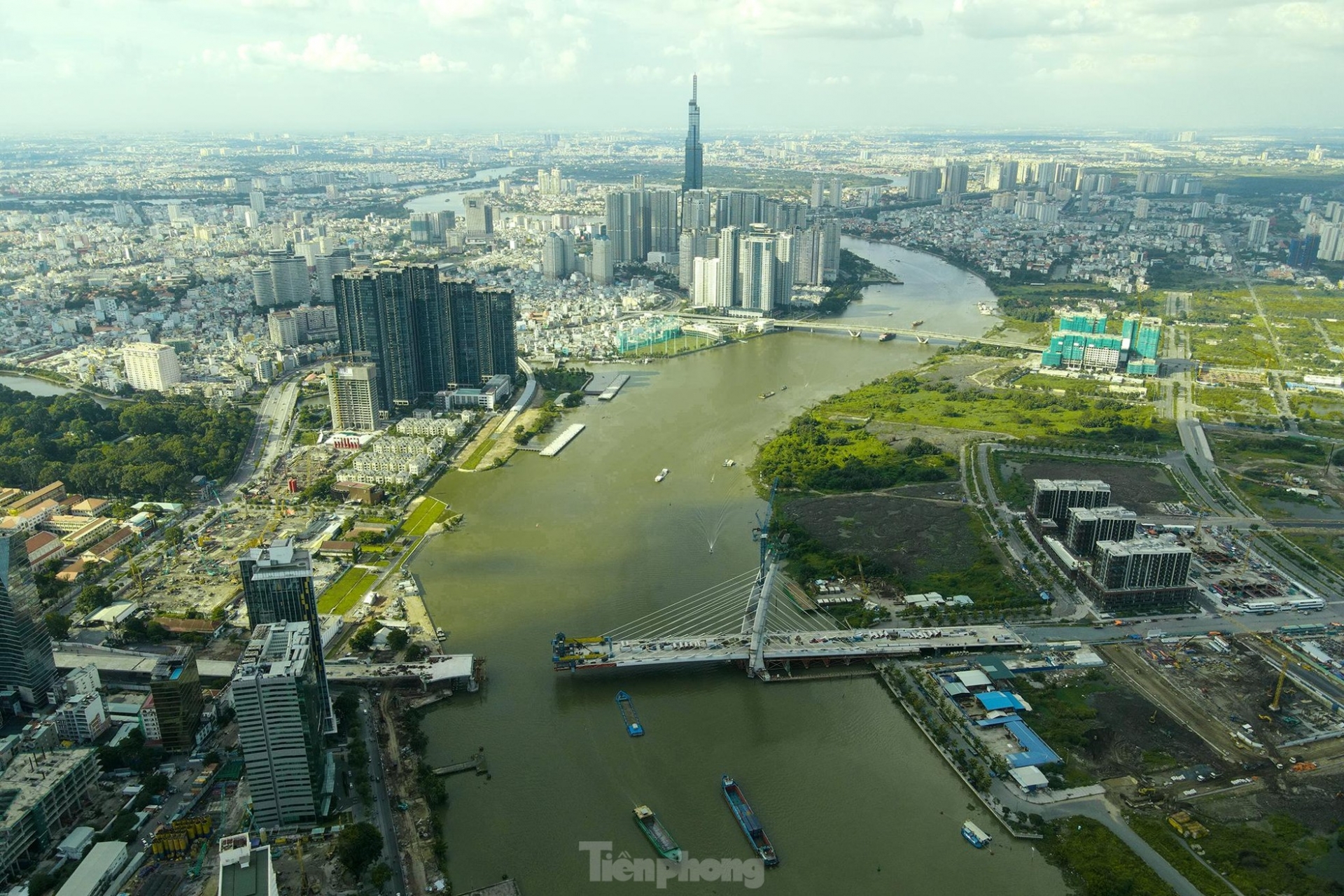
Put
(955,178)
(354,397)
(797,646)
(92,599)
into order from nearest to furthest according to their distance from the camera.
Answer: (797,646) → (92,599) → (354,397) → (955,178)

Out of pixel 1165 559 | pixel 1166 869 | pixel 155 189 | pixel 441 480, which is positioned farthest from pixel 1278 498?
pixel 155 189

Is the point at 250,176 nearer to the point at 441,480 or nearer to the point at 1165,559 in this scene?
the point at 441,480

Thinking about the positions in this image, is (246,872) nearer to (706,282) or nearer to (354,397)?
(354,397)

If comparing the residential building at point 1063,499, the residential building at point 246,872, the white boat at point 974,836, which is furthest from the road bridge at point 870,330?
the residential building at point 246,872

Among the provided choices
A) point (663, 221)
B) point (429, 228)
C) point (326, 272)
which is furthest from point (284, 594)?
point (429, 228)

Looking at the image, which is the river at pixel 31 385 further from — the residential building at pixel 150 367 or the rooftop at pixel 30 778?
the rooftop at pixel 30 778

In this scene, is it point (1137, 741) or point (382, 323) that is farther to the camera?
point (382, 323)

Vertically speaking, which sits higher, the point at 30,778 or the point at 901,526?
the point at 30,778
